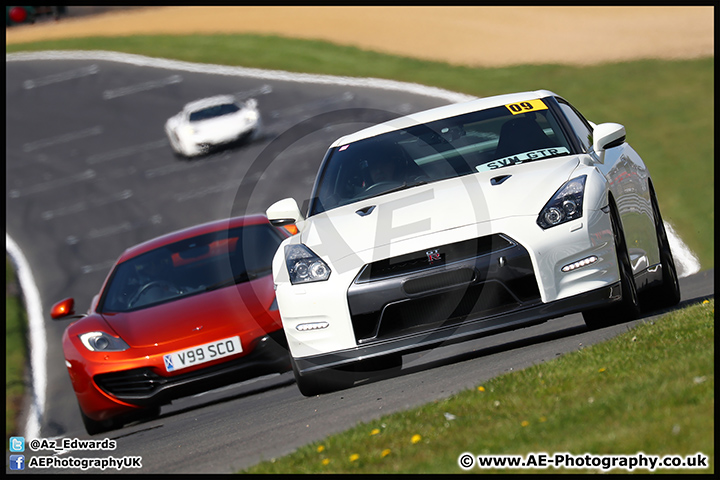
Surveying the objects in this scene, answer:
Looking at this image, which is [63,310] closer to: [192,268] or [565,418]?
[192,268]

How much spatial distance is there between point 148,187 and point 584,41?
16.8 meters

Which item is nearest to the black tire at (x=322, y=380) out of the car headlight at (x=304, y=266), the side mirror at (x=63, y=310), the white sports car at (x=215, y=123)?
the car headlight at (x=304, y=266)

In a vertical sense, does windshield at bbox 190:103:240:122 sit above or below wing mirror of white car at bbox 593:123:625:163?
below

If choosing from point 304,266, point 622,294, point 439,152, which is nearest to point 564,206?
point 622,294

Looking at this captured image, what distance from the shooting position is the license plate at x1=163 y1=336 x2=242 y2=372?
8.18m

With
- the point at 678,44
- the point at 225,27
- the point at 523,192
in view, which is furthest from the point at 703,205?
the point at 225,27

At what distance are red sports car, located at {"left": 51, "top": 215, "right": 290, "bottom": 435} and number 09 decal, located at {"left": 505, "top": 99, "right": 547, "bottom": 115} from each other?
253cm

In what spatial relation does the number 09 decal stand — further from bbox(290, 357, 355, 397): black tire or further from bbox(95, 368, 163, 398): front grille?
bbox(95, 368, 163, 398): front grille

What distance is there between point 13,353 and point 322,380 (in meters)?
9.12

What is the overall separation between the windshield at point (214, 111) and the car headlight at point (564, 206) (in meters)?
22.5

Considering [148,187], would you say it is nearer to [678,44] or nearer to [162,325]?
[678,44]

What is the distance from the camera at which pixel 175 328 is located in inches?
330

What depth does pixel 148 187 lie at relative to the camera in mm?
27484

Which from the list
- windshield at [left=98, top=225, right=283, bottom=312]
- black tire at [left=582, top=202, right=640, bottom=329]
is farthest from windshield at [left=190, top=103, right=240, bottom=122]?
black tire at [left=582, top=202, right=640, bottom=329]
